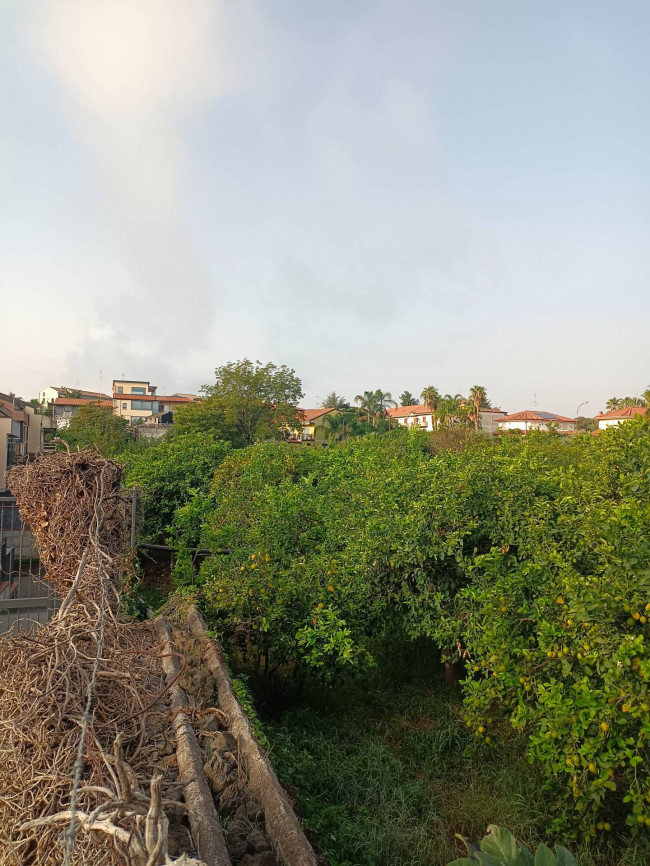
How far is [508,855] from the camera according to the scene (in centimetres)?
254

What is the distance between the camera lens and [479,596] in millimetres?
5516

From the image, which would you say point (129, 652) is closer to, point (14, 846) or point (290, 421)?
point (14, 846)

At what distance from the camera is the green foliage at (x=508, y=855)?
2484mm

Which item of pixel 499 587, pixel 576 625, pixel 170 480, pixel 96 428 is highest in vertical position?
pixel 96 428

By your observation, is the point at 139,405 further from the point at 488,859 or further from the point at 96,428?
the point at 488,859

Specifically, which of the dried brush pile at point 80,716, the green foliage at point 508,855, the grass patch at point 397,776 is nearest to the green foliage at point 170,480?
the dried brush pile at point 80,716

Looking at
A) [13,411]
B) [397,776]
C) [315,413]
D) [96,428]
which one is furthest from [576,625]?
[315,413]

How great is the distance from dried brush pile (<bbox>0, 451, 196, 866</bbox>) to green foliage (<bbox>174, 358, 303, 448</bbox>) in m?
31.4

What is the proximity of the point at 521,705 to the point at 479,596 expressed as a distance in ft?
3.68

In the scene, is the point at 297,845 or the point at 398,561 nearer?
the point at 297,845

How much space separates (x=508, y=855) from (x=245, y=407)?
129ft

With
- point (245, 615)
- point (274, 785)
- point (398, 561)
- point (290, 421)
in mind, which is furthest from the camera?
point (290, 421)

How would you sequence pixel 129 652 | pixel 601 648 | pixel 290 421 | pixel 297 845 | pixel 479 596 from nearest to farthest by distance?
pixel 297 845 < pixel 601 648 < pixel 129 652 < pixel 479 596 < pixel 290 421

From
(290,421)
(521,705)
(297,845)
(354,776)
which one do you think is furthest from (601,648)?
(290,421)
